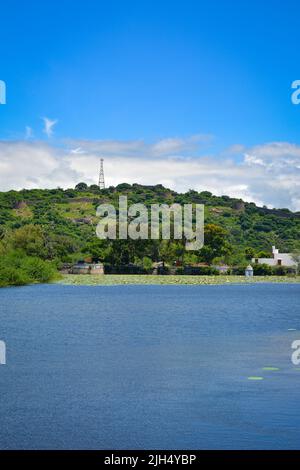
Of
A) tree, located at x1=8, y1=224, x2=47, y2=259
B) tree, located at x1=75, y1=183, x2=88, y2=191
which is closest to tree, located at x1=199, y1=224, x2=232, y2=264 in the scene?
tree, located at x1=8, y1=224, x2=47, y2=259

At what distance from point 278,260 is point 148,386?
101m

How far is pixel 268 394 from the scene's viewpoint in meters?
17.6

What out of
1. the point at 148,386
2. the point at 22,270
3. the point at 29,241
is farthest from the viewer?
the point at 29,241

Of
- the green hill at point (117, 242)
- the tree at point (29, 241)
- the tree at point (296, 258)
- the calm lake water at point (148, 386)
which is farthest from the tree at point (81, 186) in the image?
the calm lake water at point (148, 386)

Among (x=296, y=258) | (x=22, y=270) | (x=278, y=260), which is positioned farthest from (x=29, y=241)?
(x=296, y=258)

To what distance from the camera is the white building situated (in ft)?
379

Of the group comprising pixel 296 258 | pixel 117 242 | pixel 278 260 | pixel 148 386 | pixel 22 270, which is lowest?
pixel 148 386

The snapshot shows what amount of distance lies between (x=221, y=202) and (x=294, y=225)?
20310 millimetres

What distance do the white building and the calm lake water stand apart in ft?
265

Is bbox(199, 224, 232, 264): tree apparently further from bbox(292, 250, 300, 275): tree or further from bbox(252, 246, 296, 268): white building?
bbox(292, 250, 300, 275): tree

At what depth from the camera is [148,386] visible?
18797 millimetres

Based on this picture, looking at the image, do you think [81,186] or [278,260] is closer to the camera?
[278,260]

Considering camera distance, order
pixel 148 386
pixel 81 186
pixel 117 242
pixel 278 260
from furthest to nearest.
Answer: pixel 81 186
pixel 278 260
pixel 117 242
pixel 148 386

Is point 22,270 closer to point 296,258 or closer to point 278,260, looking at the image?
point 278,260
